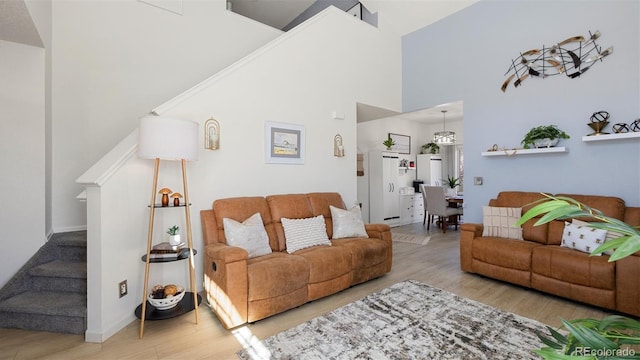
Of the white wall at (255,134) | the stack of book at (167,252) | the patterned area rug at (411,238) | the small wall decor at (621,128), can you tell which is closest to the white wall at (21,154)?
the white wall at (255,134)

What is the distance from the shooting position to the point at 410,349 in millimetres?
2051

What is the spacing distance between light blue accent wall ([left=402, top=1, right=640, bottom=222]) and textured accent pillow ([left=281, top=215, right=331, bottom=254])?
2.49m

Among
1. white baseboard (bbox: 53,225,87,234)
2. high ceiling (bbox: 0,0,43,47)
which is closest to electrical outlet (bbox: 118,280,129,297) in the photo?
white baseboard (bbox: 53,225,87,234)

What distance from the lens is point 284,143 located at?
11.9ft

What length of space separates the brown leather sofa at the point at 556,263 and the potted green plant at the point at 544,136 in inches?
24.8

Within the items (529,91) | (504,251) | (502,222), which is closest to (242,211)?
(504,251)

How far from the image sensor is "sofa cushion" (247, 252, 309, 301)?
236 centimetres

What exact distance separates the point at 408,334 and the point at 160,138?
244cm

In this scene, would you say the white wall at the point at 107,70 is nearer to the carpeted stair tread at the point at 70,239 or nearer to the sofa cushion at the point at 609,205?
the carpeted stair tread at the point at 70,239

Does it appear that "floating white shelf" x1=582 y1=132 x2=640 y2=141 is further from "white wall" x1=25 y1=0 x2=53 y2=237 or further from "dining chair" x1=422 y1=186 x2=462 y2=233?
"white wall" x1=25 y1=0 x2=53 y2=237

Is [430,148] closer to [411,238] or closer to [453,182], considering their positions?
[453,182]

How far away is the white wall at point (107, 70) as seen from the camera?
3.29 m

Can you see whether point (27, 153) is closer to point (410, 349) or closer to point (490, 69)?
point (410, 349)

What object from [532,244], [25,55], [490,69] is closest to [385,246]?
[532,244]
